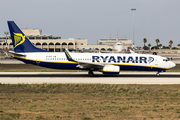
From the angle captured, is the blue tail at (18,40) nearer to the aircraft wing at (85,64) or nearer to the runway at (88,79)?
the runway at (88,79)

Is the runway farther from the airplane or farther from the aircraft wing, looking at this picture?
the airplane

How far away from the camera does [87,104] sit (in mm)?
16859

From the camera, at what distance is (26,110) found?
14.9 m

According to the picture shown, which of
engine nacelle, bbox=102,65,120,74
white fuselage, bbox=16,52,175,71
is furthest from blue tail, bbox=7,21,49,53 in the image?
engine nacelle, bbox=102,65,120,74

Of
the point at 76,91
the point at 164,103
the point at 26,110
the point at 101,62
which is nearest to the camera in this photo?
the point at 26,110

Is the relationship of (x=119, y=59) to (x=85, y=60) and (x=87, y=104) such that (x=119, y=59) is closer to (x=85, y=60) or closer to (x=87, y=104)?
(x=85, y=60)

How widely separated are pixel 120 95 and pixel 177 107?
5.48 meters

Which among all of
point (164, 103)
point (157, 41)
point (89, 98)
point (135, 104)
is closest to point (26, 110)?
point (89, 98)

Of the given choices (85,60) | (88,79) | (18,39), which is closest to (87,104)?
(88,79)

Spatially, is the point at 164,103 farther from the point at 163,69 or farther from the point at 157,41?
the point at 157,41

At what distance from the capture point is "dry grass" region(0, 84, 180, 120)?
45.6ft

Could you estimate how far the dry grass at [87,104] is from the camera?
45.6ft

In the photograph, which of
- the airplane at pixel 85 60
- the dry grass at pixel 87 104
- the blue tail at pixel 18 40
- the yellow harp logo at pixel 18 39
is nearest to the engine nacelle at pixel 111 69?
the airplane at pixel 85 60

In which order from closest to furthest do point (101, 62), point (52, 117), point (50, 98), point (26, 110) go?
point (52, 117), point (26, 110), point (50, 98), point (101, 62)
